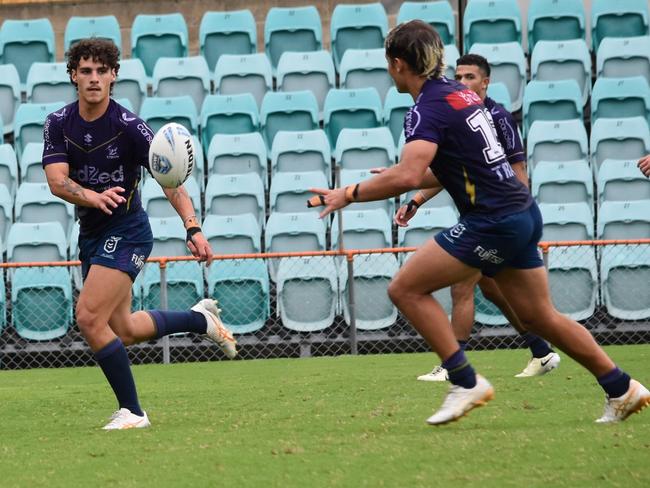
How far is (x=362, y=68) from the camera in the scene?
14578 mm

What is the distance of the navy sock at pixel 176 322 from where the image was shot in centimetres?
749

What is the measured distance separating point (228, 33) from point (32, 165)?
3403mm

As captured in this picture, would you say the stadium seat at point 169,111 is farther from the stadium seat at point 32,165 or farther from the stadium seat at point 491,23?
the stadium seat at point 491,23

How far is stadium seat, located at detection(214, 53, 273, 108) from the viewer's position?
1459 centimetres

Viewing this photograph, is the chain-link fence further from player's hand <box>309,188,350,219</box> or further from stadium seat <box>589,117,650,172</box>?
player's hand <box>309,188,350,219</box>

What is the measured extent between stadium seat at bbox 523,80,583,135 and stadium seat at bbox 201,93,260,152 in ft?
10.1

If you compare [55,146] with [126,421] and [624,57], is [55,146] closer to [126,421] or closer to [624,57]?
[126,421]

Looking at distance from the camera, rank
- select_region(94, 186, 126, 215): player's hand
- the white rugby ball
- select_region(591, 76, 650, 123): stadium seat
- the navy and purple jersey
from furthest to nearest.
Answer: select_region(591, 76, 650, 123): stadium seat → the navy and purple jersey → the white rugby ball → select_region(94, 186, 126, 215): player's hand

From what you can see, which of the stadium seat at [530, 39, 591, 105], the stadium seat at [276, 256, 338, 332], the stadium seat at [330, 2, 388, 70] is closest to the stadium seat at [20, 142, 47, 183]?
the stadium seat at [276, 256, 338, 332]

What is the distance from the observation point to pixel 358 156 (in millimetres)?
13023

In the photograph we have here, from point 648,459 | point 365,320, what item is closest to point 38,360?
point 365,320

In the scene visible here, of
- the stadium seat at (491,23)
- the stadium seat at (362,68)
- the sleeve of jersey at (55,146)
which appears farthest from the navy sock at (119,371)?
Result: the stadium seat at (491,23)

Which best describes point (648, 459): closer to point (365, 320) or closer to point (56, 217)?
point (365, 320)

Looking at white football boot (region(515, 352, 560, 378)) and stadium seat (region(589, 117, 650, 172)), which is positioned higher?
stadium seat (region(589, 117, 650, 172))
